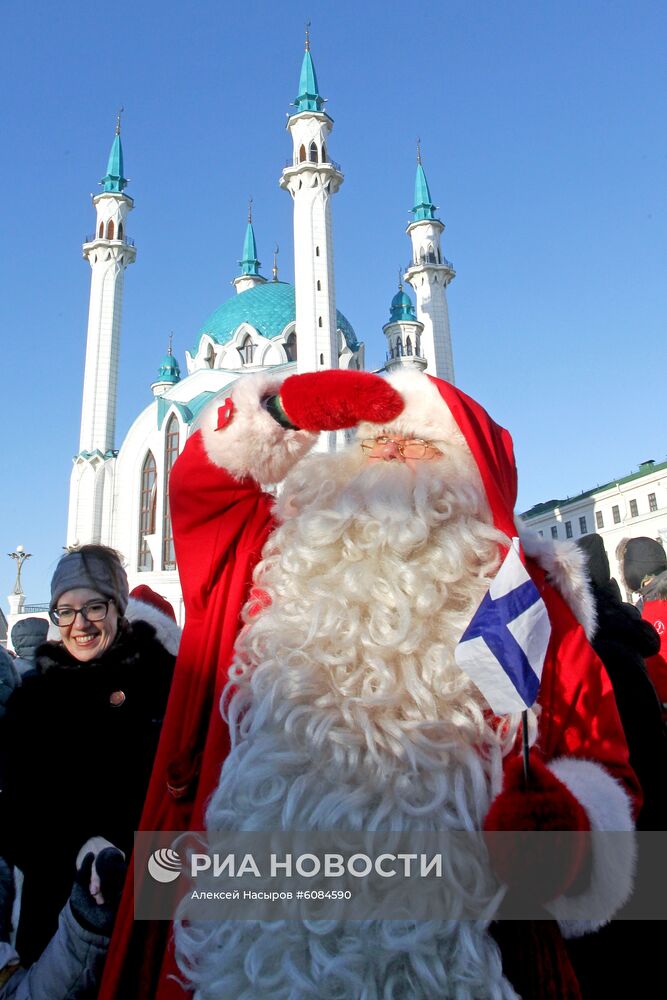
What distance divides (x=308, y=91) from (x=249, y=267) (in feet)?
42.1

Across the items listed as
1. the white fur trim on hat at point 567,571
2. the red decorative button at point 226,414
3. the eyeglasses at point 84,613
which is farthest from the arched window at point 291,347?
the white fur trim on hat at point 567,571

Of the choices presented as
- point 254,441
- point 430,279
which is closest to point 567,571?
point 254,441

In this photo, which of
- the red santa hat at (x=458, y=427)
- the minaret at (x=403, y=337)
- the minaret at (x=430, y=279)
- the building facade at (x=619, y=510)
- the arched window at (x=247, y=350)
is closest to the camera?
the red santa hat at (x=458, y=427)

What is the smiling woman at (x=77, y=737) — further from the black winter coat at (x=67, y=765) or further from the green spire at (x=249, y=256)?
the green spire at (x=249, y=256)

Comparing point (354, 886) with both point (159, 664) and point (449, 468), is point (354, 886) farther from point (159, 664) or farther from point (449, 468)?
point (159, 664)

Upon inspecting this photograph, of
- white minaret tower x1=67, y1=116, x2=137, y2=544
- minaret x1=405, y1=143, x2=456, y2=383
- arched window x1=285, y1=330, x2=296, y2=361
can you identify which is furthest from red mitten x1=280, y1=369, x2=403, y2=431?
minaret x1=405, y1=143, x2=456, y2=383

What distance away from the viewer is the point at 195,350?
2773 cm

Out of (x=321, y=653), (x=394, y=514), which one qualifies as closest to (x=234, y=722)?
(x=321, y=653)

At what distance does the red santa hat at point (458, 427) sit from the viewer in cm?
166

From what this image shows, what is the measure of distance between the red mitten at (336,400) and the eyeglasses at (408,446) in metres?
0.05

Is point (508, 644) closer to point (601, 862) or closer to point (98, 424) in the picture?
point (601, 862)

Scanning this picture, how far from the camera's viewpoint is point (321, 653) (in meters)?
1.49

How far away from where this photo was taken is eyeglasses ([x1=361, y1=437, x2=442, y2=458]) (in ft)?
5.73

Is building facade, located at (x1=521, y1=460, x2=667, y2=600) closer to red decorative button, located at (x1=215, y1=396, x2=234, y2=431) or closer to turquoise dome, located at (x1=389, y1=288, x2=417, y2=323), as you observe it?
turquoise dome, located at (x1=389, y1=288, x2=417, y2=323)
